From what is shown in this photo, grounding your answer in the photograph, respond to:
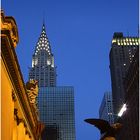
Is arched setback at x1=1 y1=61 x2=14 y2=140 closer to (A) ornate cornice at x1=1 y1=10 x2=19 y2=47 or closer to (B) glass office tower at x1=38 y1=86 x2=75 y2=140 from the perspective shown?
(A) ornate cornice at x1=1 y1=10 x2=19 y2=47

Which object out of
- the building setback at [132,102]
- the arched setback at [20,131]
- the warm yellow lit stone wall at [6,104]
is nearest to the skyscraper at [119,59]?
the building setback at [132,102]

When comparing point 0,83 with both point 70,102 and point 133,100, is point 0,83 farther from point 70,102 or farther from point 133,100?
point 70,102

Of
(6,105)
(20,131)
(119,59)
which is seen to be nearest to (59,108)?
(119,59)

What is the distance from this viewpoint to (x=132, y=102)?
280ft

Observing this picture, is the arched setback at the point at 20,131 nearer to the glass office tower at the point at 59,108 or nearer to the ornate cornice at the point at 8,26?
the ornate cornice at the point at 8,26

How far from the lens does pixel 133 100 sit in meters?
84.2

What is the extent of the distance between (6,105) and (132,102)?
2483 inches

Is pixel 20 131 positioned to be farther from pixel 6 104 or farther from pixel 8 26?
pixel 8 26

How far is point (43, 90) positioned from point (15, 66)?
148 meters

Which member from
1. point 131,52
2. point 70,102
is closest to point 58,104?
point 70,102

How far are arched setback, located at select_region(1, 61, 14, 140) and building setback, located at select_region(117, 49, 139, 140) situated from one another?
55.5m

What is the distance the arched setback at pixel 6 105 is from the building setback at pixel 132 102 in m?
55.5

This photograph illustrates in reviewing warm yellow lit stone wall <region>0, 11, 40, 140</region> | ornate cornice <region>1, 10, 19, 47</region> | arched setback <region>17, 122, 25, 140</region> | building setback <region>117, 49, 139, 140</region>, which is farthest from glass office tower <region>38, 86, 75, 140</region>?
ornate cornice <region>1, 10, 19, 47</region>

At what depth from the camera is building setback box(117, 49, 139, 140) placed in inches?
3184
